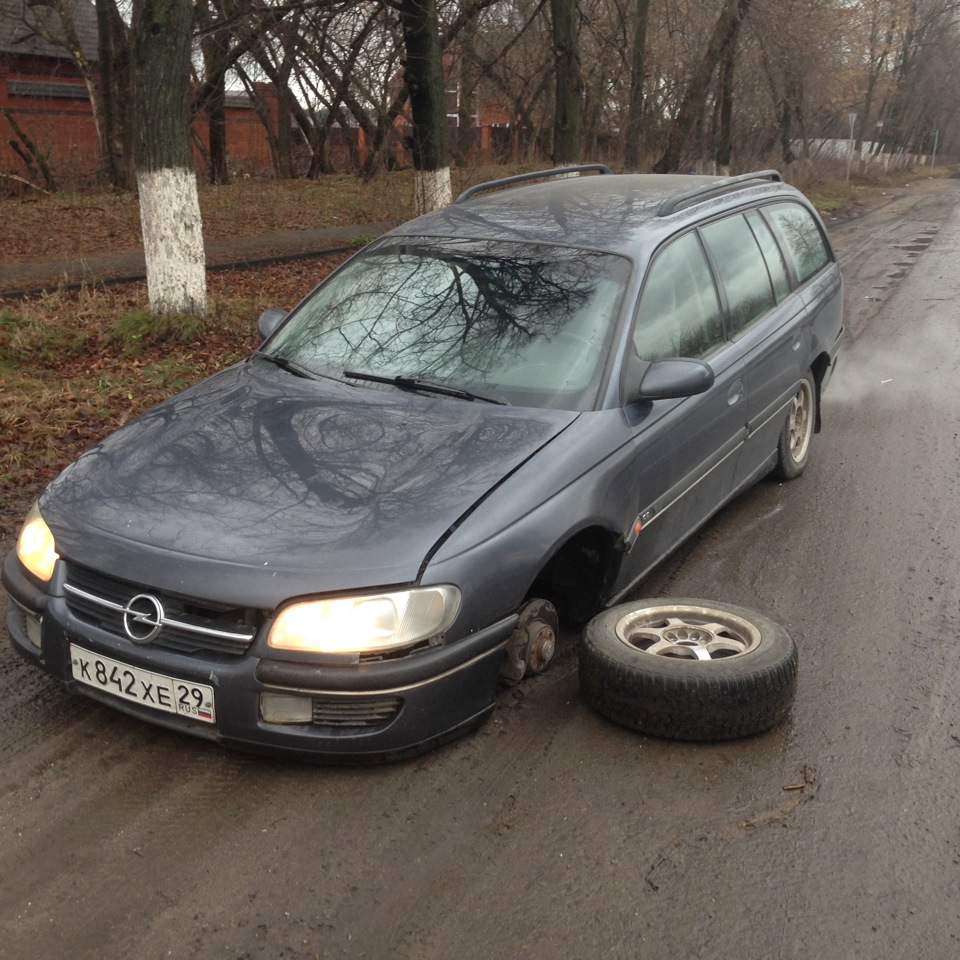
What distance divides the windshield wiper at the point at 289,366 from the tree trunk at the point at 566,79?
11828 millimetres

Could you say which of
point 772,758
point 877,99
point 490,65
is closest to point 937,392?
point 772,758

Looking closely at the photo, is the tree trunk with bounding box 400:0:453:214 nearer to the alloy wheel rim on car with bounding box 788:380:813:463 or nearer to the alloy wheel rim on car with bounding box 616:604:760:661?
the alloy wheel rim on car with bounding box 788:380:813:463

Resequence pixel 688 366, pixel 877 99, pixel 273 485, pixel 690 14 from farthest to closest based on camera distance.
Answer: pixel 877 99 < pixel 690 14 < pixel 688 366 < pixel 273 485

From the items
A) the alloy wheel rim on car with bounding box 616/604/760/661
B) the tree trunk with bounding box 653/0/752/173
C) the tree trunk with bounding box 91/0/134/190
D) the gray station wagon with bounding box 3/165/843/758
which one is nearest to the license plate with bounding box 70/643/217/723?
the gray station wagon with bounding box 3/165/843/758

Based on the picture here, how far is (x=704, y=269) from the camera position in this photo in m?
5.02

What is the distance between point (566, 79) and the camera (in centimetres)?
1565

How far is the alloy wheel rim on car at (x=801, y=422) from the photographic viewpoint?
6.12 metres

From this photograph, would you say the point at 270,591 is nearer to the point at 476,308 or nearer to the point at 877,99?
the point at 476,308

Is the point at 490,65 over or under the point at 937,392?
over

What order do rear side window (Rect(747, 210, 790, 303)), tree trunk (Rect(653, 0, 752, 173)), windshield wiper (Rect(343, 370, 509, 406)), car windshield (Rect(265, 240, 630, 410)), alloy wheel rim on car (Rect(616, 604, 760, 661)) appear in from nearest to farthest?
alloy wheel rim on car (Rect(616, 604, 760, 661)) < windshield wiper (Rect(343, 370, 509, 406)) < car windshield (Rect(265, 240, 630, 410)) < rear side window (Rect(747, 210, 790, 303)) < tree trunk (Rect(653, 0, 752, 173))

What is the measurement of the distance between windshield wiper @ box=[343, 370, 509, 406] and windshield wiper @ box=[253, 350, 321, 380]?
16 centimetres

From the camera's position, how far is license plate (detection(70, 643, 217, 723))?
3.22m

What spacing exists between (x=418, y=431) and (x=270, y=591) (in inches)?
37.5

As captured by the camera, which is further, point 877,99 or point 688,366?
point 877,99
